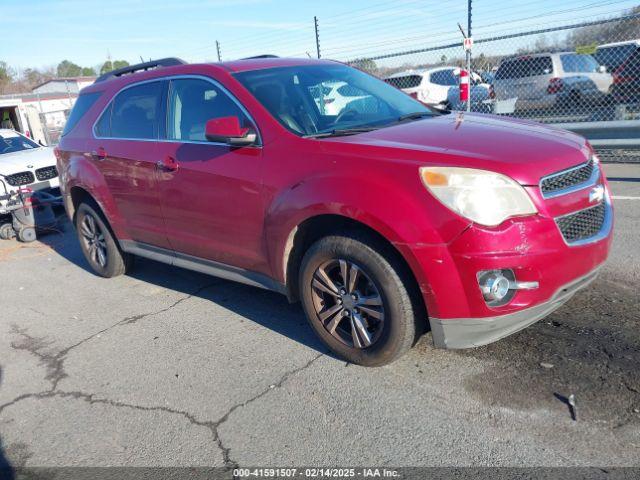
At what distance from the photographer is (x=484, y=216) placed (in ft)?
8.98

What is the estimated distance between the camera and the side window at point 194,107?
155 inches

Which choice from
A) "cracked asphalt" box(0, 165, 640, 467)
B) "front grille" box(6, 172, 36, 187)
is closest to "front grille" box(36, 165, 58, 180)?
"front grille" box(6, 172, 36, 187)

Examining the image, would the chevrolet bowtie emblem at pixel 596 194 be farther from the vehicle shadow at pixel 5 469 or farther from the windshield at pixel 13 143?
the windshield at pixel 13 143

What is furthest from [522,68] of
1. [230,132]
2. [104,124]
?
[230,132]

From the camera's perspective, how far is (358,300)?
3270mm

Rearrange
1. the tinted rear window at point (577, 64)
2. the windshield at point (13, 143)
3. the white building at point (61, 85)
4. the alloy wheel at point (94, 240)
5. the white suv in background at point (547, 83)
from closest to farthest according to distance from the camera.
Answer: the alloy wheel at point (94, 240) → the windshield at point (13, 143) → the white suv in background at point (547, 83) → the tinted rear window at point (577, 64) → the white building at point (61, 85)

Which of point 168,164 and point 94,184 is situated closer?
point 168,164

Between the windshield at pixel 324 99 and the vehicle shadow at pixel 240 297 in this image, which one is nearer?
the windshield at pixel 324 99

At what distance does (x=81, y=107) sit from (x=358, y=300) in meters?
3.87

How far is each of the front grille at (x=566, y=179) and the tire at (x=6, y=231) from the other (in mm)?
7695

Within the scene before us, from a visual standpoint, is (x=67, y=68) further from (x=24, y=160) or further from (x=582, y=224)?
(x=582, y=224)

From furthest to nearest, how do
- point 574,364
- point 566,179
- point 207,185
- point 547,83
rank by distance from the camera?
1. point 547,83
2. point 207,185
3. point 574,364
4. point 566,179

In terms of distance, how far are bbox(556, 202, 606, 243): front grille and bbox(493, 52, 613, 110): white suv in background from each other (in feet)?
31.4

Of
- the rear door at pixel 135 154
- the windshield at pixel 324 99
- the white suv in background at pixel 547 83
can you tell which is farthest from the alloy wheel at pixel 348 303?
the white suv in background at pixel 547 83
